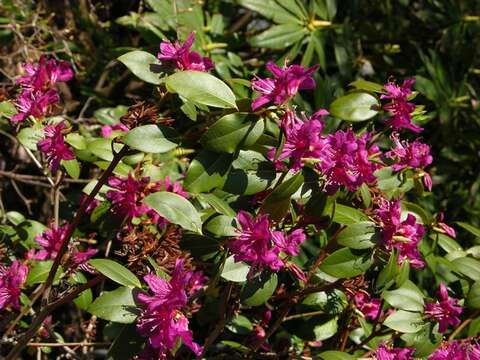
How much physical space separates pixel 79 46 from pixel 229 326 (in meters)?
1.37

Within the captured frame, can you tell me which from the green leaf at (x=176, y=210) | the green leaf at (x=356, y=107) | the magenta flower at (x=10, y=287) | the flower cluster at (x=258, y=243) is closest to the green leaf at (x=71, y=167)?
the magenta flower at (x=10, y=287)

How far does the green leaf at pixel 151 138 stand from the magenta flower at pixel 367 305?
0.57 m

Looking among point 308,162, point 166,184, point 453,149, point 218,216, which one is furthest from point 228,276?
point 453,149

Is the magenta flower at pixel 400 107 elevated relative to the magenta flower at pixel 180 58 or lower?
lower

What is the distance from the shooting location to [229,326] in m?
1.55

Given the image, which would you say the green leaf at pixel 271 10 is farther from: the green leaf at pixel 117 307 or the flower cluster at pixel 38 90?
the green leaf at pixel 117 307

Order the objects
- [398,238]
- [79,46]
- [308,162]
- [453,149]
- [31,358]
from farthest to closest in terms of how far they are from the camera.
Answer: [453,149] → [79,46] → [31,358] → [398,238] → [308,162]

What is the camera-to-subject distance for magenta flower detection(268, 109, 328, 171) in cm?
104

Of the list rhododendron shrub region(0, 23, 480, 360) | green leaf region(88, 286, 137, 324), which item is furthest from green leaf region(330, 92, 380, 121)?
green leaf region(88, 286, 137, 324)

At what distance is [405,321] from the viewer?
139 cm

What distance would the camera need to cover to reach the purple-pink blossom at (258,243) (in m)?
1.06

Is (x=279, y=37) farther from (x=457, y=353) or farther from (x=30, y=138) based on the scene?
(x=457, y=353)

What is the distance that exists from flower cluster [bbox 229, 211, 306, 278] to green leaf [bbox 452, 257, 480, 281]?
530mm

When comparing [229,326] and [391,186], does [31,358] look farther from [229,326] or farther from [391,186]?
[391,186]
